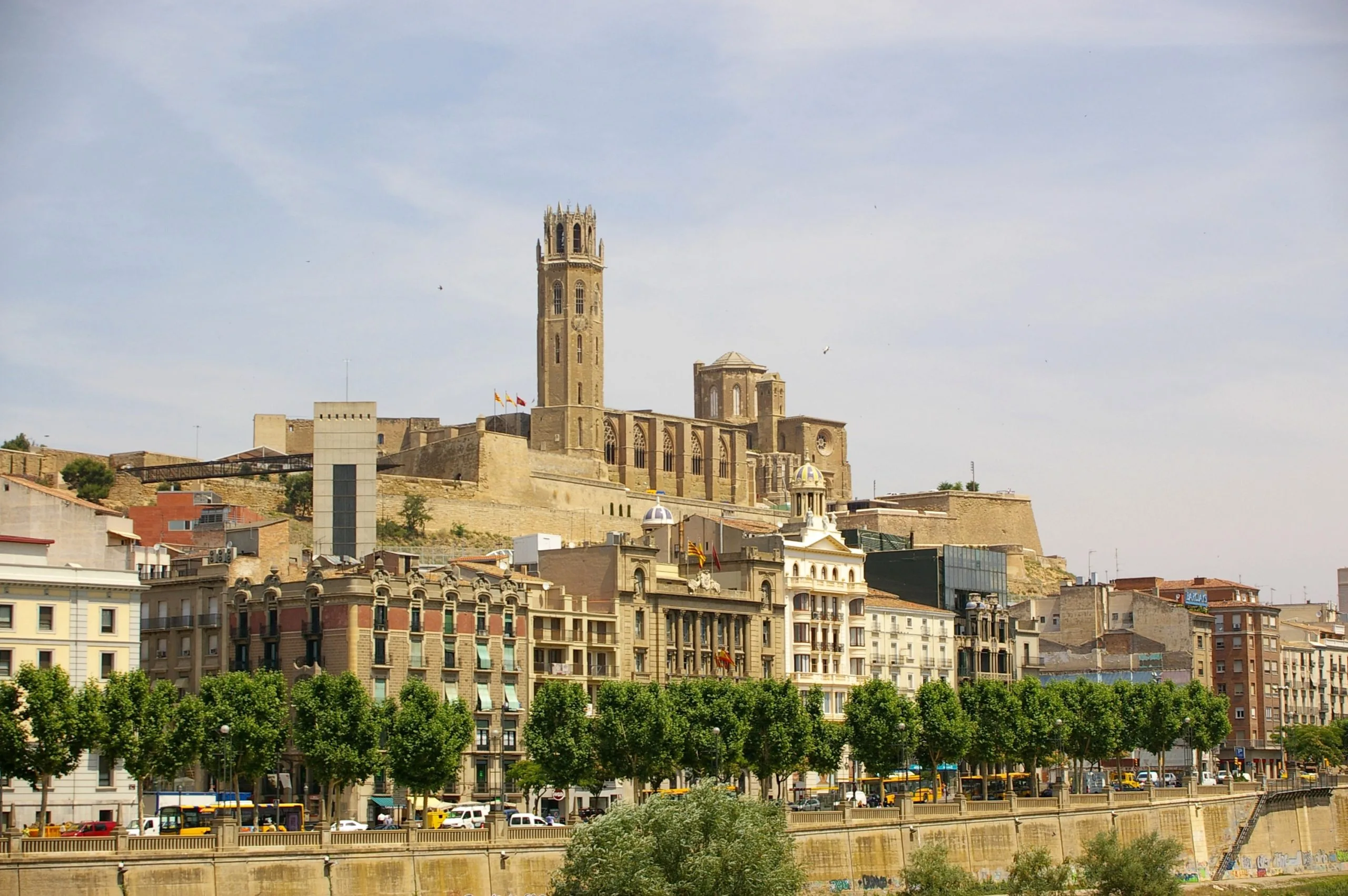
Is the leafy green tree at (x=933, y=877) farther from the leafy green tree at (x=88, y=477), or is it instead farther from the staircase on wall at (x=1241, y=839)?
the leafy green tree at (x=88, y=477)

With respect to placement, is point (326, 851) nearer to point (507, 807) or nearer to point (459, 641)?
point (507, 807)

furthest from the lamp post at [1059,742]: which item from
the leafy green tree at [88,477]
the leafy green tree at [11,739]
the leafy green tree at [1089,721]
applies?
the leafy green tree at [88,477]

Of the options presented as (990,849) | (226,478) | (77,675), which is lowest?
(990,849)

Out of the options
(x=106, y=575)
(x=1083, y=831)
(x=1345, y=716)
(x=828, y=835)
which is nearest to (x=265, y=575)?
(x=106, y=575)

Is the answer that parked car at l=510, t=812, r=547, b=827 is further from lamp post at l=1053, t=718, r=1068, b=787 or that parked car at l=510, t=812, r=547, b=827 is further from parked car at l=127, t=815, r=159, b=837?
lamp post at l=1053, t=718, r=1068, b=787

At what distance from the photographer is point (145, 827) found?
239 ft

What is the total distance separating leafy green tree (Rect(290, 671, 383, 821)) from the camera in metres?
78.2

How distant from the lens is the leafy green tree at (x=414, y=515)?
160m

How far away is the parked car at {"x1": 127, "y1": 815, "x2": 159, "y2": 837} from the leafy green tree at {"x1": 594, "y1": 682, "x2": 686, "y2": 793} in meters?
17.9

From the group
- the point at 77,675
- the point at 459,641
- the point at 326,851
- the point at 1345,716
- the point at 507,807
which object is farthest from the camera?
the point at 1345,716

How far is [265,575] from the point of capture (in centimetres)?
10269

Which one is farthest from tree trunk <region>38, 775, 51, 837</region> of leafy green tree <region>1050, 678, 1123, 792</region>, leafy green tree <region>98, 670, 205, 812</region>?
leafy green tree <region>1050, 678, 1123, 792</region>

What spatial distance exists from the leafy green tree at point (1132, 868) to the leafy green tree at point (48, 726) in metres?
39.8

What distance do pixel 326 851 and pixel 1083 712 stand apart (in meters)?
54.6
